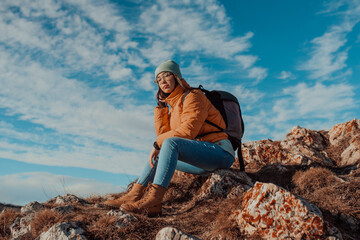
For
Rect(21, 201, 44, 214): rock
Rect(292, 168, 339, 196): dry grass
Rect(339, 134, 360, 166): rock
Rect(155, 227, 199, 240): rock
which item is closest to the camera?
Rect(155, 227, 199, 240): rock

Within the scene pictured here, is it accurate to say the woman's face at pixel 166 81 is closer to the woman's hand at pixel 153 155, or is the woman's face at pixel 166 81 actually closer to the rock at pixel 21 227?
the woman's hand at pixel 153 155

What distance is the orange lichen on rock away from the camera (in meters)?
4.32

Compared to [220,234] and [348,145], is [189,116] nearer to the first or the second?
[220,234]

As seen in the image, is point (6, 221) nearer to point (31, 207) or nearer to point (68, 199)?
point (31, 207)

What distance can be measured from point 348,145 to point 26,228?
10338 mm

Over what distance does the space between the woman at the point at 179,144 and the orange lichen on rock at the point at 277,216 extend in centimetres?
154

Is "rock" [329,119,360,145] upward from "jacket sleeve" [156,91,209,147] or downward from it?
upward

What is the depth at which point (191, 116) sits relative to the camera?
6.08 m

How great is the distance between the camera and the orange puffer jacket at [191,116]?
608 cm

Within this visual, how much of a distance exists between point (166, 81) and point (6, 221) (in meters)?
4.73

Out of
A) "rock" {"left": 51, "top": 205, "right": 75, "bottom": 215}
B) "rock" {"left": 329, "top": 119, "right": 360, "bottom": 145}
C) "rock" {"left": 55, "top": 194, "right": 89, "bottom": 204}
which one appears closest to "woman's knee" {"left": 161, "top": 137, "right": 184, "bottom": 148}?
"rock" {"left": 51, "top": 205, "right": 75, "bottom": 215}

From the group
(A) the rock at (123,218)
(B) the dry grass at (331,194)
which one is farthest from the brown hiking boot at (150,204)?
(B) the dry grass at (331,194)

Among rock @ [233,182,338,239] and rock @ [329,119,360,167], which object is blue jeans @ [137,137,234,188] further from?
rock @ [329,119,360,167]

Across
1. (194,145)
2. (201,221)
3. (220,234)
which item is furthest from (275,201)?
(194,145)
